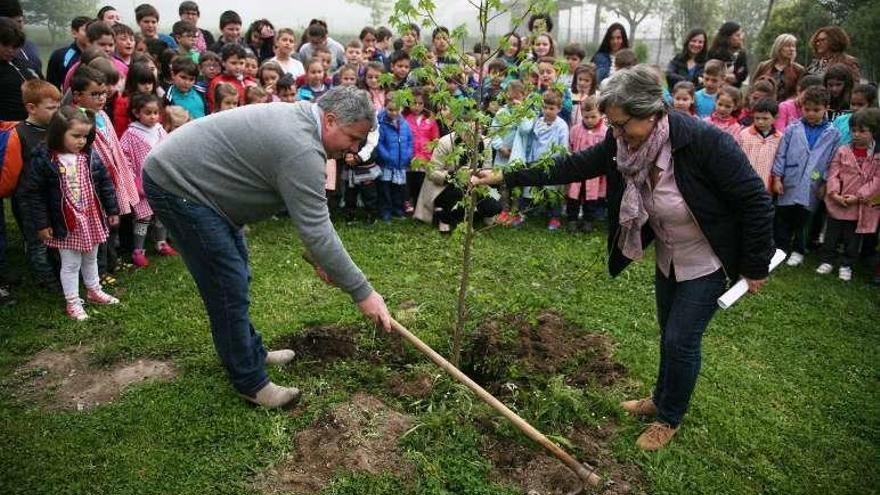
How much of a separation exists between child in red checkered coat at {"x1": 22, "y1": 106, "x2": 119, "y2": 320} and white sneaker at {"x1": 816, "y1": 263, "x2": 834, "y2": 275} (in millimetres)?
6677

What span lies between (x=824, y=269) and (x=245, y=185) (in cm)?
599

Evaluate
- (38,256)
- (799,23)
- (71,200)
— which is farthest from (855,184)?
(799,23)

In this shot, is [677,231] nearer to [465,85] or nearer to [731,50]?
[465,85]

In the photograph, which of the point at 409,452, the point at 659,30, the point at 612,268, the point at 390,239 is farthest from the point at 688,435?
the point at 659,30

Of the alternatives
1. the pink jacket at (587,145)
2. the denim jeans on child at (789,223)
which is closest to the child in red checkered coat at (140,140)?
the pink jacket at (587,145)

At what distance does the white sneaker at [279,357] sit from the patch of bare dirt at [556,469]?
1.50 metres

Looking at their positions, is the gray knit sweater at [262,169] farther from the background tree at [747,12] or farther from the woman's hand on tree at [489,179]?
the background tree at [747,12]

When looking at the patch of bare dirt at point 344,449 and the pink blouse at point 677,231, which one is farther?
the patch of bare dirt at point 344,449

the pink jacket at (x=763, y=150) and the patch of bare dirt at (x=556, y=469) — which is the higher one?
the pink jacket at (x=763, y=150)

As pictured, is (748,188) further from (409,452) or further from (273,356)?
(273,356)

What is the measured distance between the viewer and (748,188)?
287 cm

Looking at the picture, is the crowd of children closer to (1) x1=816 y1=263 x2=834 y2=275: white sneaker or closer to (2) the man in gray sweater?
(1) x1=816 y1=263 x2=834 y2=275: white sneaker

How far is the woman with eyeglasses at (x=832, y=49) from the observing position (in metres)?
7.36

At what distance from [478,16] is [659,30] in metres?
34.8
